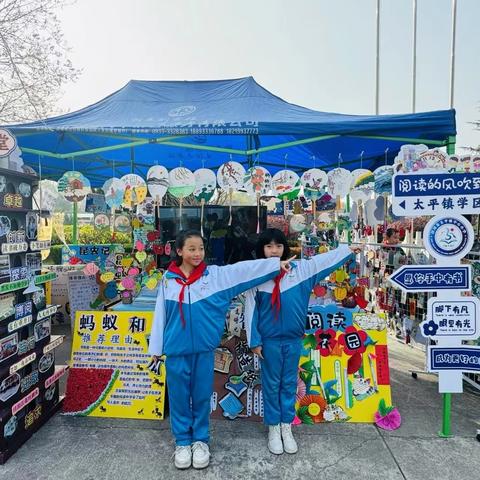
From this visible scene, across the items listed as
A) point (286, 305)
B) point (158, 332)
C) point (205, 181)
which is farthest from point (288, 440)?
point (205, 181)

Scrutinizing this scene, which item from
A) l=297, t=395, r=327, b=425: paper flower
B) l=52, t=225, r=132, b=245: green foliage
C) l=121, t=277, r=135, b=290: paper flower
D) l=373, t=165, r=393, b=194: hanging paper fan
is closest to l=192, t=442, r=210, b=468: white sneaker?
l=297, t=395, r=327, b=425: paper flower

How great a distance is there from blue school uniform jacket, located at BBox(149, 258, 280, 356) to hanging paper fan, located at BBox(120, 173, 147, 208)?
1.38 m

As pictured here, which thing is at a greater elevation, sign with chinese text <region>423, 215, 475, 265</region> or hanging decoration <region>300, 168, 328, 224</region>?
hanging decoration <region>300, 168, 328, 224</region>

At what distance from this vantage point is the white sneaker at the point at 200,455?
2146 millimetres

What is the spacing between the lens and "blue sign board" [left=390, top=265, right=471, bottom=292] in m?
2.39

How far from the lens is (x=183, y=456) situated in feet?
7.07

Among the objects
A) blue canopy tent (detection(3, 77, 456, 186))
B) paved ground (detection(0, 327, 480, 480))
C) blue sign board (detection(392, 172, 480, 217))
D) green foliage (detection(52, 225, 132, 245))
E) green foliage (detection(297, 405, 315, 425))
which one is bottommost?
paved ground (detection(0, 327, 480, 480))

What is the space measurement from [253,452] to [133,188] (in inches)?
95.2

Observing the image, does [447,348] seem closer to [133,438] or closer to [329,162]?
[133,438]

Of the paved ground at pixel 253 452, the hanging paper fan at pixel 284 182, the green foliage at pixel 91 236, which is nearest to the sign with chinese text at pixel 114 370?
the paved ground at pixel 253 452

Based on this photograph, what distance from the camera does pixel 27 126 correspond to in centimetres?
346

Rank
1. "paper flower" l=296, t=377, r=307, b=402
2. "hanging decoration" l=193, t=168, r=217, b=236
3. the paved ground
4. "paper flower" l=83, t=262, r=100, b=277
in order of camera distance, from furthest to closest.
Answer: "hanging decoration" l=193, t=168, r=217, b=236 → "paper flower" l=83, t=262, r=100, b=277 → "paper flower" l=296, t=377, r=307, b=402 → the paved ground

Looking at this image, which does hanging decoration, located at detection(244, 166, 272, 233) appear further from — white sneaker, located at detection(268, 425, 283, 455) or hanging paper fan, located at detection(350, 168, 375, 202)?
white sneaker, located at detection(268, 425, 283, 455)

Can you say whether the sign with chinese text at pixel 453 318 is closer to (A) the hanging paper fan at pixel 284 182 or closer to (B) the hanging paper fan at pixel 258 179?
(A) the hanging paper fan at pixel 284 182
